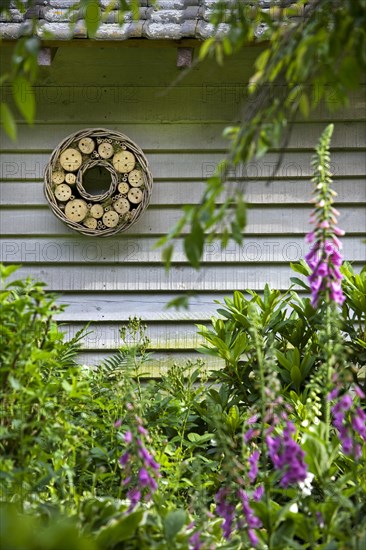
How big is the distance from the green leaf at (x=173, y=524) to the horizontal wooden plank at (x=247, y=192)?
3200 mm

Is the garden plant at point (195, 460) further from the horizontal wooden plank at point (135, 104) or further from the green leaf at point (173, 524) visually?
the horizontal wooden plank at point (135, 104)

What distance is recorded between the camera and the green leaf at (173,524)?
2330mm

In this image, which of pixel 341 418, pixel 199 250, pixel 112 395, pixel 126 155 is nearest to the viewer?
pixel 199 250

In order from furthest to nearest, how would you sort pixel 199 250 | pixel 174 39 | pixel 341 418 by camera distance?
pixel 174 39 < pixel 341 418 < pixel 199 250

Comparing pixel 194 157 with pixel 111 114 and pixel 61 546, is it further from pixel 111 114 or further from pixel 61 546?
pixel 61 546

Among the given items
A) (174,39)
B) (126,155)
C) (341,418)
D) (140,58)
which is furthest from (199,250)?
(140,58)

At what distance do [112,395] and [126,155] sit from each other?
1804mm

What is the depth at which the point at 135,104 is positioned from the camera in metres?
5.47

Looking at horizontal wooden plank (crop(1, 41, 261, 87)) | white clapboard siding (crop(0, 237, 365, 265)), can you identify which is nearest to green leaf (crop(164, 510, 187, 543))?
white clapboard siding (crop(0, 237, 365, 265))

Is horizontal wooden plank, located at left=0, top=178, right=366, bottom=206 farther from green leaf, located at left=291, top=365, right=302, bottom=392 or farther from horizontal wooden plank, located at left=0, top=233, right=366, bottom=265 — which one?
green leaf, located at left=291, top=365, right=302, bottom=392

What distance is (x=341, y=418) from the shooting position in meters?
2.41

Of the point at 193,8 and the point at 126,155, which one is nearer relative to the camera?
the point at 193,8

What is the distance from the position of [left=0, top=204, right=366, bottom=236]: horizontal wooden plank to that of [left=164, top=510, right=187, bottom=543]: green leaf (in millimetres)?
3140

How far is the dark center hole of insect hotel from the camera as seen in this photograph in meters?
5.43
